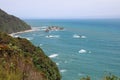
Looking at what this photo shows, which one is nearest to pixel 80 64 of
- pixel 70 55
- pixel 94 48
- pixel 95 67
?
pixel 95 67

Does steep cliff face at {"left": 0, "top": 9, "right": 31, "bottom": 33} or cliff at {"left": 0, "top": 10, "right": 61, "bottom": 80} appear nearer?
cliff at {"left": 0, "top": 10, "right": 61, "bottom": 80}

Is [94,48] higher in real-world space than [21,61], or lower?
lower

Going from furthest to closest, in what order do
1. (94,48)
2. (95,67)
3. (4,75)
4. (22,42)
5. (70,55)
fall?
(94,48) → (70,55) → (95,67) → (22,42) → (4,75)

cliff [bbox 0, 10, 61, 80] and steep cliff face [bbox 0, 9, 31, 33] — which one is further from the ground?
cliff [bbox 0, 10, 61, 80]

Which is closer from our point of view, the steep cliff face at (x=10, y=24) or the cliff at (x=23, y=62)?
the cliff at (x=23, y=62)

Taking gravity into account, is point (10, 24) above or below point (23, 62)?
below

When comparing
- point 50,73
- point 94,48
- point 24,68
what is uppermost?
point 24,68

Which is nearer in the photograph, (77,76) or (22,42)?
(22,42)

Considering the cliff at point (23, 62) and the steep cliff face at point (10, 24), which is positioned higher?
the cliff at point (23, 62)

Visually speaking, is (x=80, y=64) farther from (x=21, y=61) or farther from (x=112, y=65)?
(x=21, y=61)

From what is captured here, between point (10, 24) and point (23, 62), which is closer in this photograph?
point (23, 62)

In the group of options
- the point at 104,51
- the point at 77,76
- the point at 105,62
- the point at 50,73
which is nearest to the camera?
the point at 50,73
